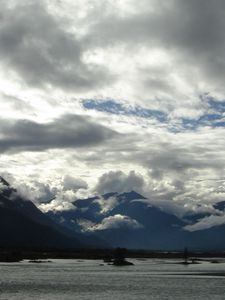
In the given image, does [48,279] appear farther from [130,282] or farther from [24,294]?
[24,294]

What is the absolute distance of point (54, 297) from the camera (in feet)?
391

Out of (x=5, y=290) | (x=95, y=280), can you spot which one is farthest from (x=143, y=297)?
(x=95, y=280)

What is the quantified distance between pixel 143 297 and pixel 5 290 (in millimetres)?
34154

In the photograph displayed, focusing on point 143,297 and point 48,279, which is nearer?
point 143,297

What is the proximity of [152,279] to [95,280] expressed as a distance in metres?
18.1

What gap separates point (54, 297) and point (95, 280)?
52.3m

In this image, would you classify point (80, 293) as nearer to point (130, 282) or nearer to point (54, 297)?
point (54, 297)

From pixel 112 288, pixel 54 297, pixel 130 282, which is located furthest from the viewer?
pixel 130 282

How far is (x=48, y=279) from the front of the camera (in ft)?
560

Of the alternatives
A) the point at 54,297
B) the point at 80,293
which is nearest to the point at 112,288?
the point at 80,293

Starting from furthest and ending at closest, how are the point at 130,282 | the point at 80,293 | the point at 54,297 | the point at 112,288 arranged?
the point at 130,282
the point at 112,288
the point at 80,293
the point at 54,297

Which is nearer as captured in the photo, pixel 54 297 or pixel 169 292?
→ pixel 54 297

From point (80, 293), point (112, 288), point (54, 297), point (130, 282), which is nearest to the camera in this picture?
point (54, 297)

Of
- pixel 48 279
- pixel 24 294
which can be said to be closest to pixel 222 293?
pixel 24 294
